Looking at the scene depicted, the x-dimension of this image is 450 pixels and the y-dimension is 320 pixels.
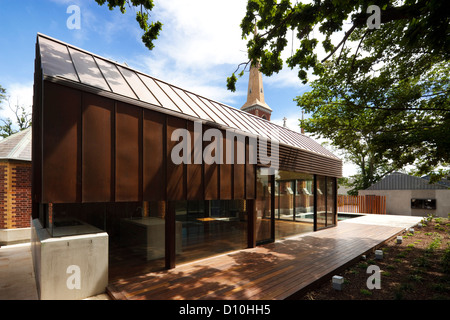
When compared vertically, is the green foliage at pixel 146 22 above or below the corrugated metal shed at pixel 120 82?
above

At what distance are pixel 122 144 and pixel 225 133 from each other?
3218mm

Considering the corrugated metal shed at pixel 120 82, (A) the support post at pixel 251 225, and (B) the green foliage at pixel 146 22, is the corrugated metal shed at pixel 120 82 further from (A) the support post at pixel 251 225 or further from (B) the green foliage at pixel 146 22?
(A) the support post at pixel 251 225

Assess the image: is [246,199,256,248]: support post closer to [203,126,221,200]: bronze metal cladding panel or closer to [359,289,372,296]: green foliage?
[203,126,221,200]: bronze metal cladding panel

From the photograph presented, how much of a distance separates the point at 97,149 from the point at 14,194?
24.3ft

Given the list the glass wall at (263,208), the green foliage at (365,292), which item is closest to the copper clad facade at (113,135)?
the glass wall at (263,208)

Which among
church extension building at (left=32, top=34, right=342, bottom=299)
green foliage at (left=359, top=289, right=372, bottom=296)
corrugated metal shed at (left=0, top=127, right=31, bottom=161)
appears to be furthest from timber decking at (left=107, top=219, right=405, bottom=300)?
corrugated metal shed at (left=0, top=127, right=31, bottom=161)

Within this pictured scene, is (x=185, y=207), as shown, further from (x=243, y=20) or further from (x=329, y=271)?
(x=243, y=20)

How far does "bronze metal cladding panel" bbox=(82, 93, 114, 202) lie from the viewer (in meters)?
4.63

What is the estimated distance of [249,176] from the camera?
801 cm

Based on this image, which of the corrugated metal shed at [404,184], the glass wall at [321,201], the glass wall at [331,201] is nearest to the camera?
the glass wall at [321,201]

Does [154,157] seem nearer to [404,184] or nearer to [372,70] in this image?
[372,70]

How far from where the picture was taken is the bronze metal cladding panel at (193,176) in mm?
6227

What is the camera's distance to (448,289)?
4891mm

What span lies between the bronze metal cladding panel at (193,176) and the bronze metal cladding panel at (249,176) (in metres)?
2.02
